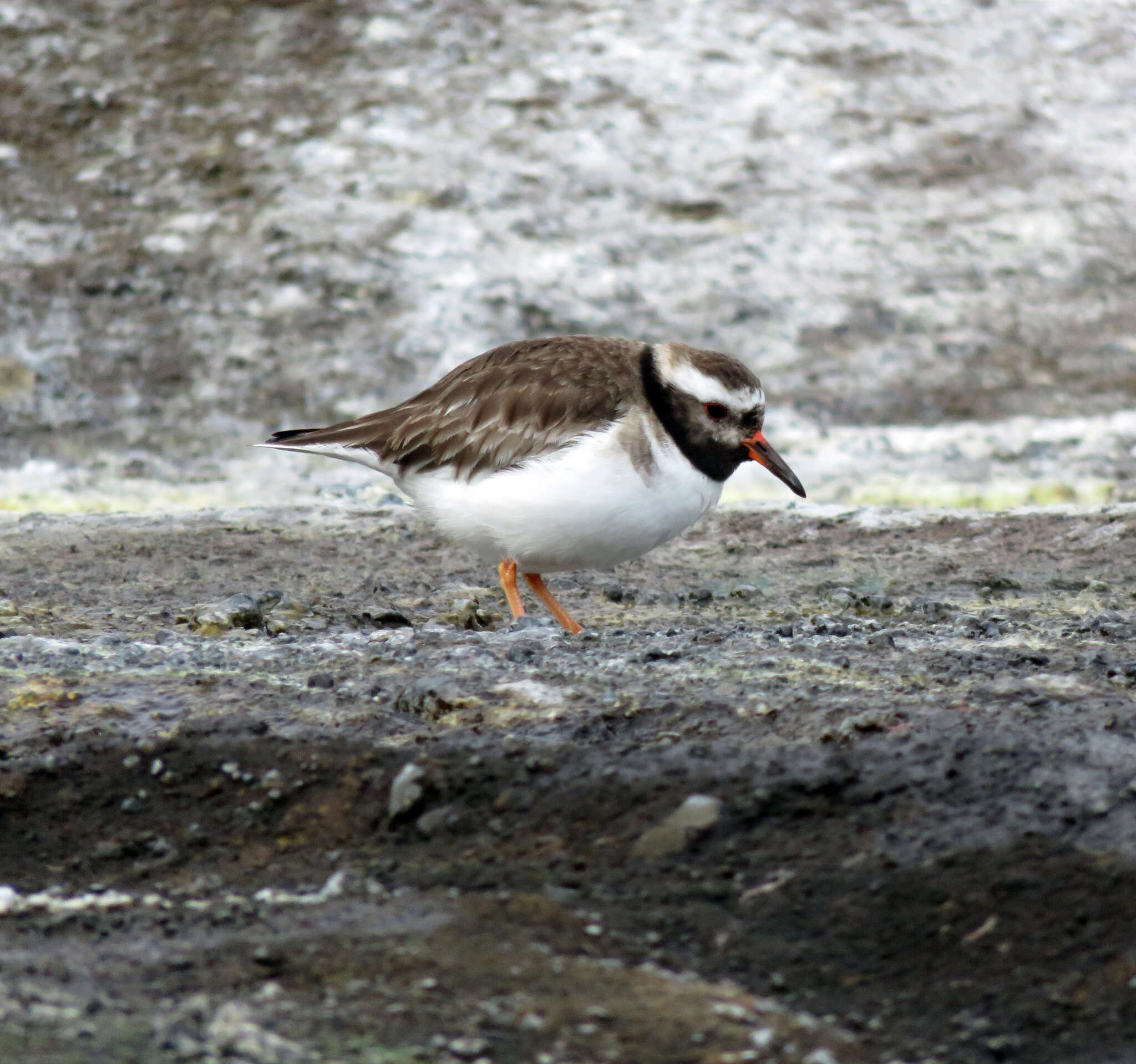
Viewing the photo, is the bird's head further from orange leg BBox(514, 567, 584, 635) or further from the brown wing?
orange leg BBox(514, 567, 584, 635)

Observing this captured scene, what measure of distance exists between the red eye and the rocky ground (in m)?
0.87

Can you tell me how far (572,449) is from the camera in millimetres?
5836

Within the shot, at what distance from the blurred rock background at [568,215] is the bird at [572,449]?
13.0 feet

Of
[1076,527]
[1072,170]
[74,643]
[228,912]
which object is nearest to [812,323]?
[1072,170]

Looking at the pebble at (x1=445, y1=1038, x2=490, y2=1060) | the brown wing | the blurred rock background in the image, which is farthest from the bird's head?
the blurred rock background

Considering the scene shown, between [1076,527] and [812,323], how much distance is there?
4.11 metres

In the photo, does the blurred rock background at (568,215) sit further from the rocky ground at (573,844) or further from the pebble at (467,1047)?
the pebble at (467,1047)

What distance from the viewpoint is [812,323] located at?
1205 cm

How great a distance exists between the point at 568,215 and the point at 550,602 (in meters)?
7.15

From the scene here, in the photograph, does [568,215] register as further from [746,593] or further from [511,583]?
[511,583]

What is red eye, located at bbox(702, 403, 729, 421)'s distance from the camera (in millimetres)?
6102

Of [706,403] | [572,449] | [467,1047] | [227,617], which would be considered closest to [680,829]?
[467,1047]

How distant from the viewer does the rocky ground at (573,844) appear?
3502mm

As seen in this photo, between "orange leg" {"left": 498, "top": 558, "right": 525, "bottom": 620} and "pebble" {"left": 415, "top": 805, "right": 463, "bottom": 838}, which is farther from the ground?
"pebble" {"left": 415, "top": 805, "right": 463, "bottom": 838}
